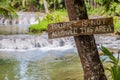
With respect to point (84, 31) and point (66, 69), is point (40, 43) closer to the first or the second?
point (66, 69)

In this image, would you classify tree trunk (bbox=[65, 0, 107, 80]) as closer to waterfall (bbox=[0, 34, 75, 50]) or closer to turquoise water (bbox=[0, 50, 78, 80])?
turquoise water (bbox=[0, 50, 78, 80])

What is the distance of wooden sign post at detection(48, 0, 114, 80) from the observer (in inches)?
184

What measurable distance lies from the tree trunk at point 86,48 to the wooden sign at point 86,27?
0.13 metres

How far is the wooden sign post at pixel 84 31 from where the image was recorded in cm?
468

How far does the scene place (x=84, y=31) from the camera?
4.68 meters

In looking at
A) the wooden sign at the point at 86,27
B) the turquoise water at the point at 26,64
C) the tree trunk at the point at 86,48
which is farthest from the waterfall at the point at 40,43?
the wooden sign at the point at 86,27

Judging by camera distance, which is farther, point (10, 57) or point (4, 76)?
point (10, 57)

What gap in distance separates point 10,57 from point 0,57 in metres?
0.46

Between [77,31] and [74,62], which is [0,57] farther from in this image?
[77,31]

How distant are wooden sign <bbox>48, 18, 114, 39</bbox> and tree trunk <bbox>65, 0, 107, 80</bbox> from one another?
13 centimetres

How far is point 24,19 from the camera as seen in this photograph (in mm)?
32125

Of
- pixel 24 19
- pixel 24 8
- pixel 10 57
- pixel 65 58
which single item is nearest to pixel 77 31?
pixel 65 58

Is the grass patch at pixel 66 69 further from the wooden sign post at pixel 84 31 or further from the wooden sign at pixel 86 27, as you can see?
the wooden sign at pixel 86 27

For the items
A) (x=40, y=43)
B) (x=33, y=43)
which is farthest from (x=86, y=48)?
(x=33, y=43)
